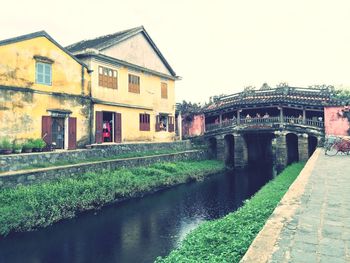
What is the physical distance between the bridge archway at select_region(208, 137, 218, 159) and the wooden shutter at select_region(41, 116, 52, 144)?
15390 millimetres

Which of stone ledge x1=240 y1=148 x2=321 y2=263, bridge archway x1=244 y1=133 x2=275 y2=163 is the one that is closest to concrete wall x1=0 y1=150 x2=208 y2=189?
stone ledge x1=240 y1=148 x2=321 y2=263

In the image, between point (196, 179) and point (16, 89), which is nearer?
point (16, 89)

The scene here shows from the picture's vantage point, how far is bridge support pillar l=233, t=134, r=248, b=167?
26.0 metres

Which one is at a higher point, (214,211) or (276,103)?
(276,103)

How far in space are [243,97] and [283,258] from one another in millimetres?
23625

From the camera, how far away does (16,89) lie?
14.6 m

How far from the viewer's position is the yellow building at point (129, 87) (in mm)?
19016

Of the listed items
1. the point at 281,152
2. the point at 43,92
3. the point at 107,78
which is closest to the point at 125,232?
the point at 43,92

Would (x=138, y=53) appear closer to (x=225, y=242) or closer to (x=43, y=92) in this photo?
(x=43, y=92)

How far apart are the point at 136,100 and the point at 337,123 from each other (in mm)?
15400

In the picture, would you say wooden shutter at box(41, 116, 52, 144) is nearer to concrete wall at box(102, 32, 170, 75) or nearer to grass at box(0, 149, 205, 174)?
grass at box(0, 149, 205, 174)

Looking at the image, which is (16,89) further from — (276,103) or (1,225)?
(276,103)

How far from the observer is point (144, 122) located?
75.8ft

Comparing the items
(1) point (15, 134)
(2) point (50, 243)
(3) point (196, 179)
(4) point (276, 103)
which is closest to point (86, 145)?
(1) point (15, 134)
